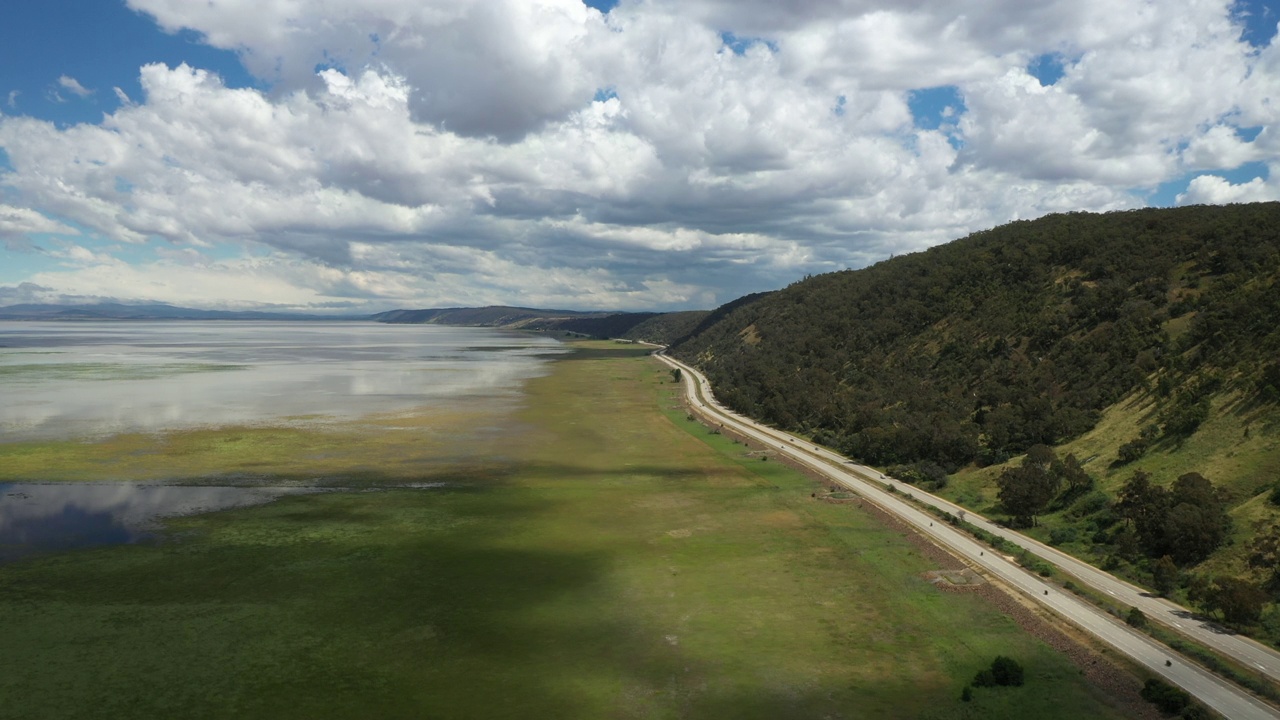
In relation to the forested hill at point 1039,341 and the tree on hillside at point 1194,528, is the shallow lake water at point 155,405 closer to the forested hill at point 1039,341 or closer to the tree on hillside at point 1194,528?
the forested hill at point 1039,341

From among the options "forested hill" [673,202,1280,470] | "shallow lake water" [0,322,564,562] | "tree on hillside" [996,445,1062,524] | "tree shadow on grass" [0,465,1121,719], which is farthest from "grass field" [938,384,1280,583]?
"shallow lake water" [0,322,564,562]

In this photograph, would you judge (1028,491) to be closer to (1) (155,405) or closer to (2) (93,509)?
(2) (93,509)

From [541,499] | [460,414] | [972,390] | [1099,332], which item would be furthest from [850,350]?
[541,499]

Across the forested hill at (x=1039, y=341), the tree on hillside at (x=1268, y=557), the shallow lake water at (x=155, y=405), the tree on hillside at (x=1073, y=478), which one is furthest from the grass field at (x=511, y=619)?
the forested hill at (x=1039, y=341)

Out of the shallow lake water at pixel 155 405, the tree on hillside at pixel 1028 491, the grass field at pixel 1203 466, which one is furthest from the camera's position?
the tree on hillside at pixel 1028 491

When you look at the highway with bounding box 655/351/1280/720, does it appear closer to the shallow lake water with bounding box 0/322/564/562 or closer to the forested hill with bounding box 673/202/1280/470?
the forested hill with bounding box 673/202/1280/470
